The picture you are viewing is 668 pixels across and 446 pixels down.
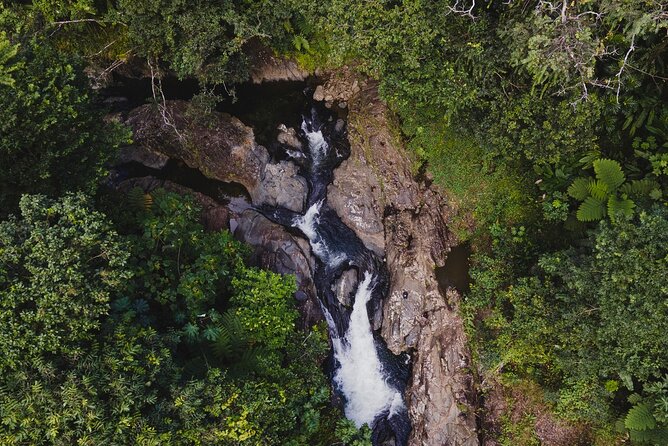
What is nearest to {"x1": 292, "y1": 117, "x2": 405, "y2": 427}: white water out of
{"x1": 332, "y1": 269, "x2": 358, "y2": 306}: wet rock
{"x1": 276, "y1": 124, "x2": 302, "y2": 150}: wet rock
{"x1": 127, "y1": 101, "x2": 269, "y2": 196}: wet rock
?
{"x1": 332, "y1": 269, "x2": 358, "y2": 306}: wet rock

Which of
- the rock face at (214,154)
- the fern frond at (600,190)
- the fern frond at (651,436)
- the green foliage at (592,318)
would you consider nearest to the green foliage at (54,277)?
the rock face at (214,154)

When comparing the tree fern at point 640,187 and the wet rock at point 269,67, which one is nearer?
the tree fern at point 640,187

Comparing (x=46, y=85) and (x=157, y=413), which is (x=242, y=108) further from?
(x=157, y=413)

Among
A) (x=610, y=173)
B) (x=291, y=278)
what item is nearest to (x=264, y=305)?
(x=291, y=278)

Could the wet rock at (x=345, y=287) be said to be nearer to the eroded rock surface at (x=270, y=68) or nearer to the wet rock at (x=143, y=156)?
the wet rock at (x=143, y=156)

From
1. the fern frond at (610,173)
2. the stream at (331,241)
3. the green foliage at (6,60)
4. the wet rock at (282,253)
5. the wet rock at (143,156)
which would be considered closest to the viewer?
the green foliage at (6,60)

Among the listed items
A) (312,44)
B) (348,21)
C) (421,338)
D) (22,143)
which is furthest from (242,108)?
(421,338)
